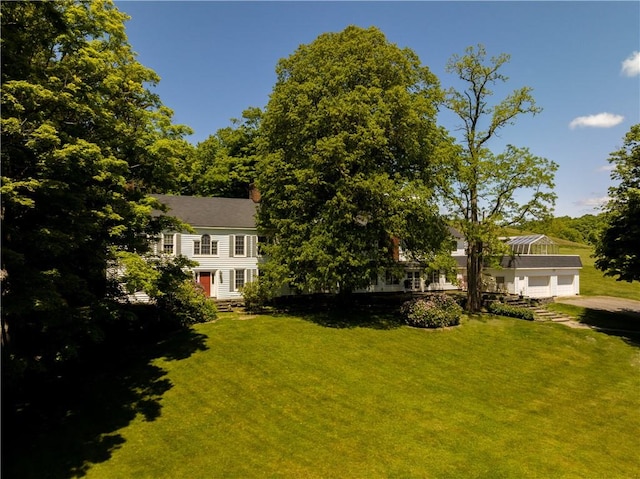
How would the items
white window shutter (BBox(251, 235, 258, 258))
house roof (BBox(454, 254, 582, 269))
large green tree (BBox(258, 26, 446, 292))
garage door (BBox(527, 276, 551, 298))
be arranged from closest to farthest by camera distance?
1. large green tree (BBox(258, 26, 446, 292))
2. white window shutter (BBox(251, 235, 258, 258))
3. house roof (BBox(454, 254, 582, 269))
4. garage door (BBox(527, 276, 551, 298))

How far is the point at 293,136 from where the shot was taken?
90.8ft

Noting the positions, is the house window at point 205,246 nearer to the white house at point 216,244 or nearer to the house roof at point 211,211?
the white house at point 216,244

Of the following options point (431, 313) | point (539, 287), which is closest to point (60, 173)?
point (431, 313)

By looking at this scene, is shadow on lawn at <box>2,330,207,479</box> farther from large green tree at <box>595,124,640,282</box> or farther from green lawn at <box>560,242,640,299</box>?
green lawn at <box>560,242,640,299</box>

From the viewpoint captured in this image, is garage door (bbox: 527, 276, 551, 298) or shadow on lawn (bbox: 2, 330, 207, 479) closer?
shadow on lawn (bbox: 2, 330, 207, 479)

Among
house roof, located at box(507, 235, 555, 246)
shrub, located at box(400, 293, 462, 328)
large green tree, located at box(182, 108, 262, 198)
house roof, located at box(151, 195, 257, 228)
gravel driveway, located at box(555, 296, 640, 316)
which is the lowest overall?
gravel driveway, located at box(555, 296, 640, 316)

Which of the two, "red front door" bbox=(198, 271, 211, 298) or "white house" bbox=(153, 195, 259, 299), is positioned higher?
"white house" bbox=(153, 195, 259, 299)

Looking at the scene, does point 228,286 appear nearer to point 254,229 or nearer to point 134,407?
point 254,229

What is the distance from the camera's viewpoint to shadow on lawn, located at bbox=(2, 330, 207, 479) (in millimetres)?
11188

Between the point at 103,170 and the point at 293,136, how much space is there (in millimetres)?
15886

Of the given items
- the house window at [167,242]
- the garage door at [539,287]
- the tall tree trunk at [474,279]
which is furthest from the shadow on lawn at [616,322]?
the house window at [167,242]

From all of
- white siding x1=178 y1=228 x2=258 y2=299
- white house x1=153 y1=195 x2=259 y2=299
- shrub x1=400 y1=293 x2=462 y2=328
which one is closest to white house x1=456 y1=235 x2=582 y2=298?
shrub x1=400 y1=293 x2=462 y2=328

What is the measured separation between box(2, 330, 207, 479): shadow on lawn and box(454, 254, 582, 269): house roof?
3000 centimetres

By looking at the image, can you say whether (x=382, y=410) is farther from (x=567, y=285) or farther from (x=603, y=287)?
(x=603, y=287)
